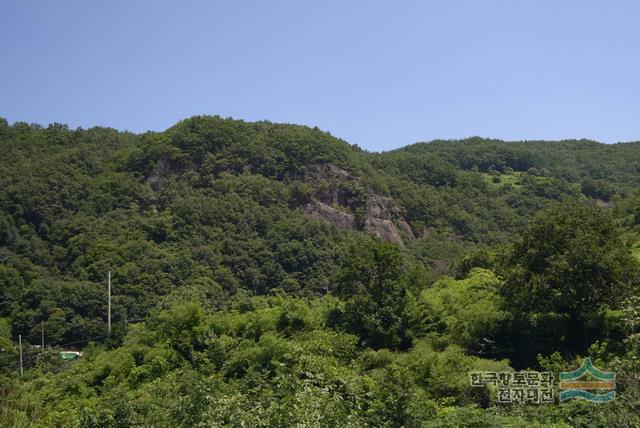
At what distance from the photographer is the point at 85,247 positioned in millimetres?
62969

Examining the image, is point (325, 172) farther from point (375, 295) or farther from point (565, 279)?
point (565, 279)

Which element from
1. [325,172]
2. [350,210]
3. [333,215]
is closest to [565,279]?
[333,215]

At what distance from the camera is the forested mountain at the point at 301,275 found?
16.0 meters

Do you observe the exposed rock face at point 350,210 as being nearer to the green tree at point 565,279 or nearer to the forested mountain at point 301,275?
the forested mountain at point 301,275

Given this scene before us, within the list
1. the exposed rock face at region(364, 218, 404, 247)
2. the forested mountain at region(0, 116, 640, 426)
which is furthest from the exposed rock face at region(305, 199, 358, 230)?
the exposed rock face at region(364, 218, 404, 247)

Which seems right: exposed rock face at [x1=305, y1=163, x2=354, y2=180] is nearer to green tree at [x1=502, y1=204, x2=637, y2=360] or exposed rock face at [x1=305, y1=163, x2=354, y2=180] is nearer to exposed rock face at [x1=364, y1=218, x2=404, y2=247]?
exposed rock face at [x1=364, y1=218, x2=404, y2=247]

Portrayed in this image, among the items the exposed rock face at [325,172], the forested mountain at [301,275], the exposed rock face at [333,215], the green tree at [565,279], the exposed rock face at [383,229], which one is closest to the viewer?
the forested mountain at [301,275]

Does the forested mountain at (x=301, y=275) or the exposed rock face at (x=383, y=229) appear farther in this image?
the exposed rock face at (x=383, y=229)

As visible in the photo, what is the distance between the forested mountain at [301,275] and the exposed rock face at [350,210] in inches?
11.7

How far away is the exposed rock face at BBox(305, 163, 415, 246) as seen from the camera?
81188 millimetres

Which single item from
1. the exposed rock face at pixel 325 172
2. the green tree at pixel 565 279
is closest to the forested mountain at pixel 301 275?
the green tree at pixel 565 279

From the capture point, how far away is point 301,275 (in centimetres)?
6825

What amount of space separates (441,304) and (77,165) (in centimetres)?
6305

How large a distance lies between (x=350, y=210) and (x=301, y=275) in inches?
656
